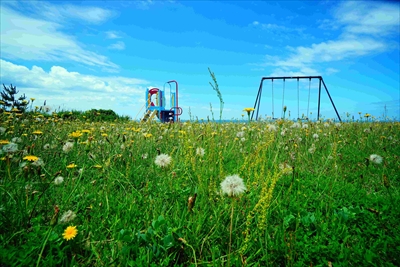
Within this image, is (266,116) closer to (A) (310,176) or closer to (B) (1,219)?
(A) (310,176)

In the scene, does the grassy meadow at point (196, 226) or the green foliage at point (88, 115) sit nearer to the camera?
the grassy meadow at point (196, 226)

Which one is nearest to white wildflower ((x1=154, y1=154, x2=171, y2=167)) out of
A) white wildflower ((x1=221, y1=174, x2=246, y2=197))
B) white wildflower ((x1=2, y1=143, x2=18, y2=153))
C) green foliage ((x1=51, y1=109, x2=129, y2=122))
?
white wildflower ((x1=221, y1=174, x2=246, y2=197))

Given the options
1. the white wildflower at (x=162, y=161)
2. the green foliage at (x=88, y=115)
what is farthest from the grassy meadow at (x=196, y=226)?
the green foliage at (x=88, y=115)

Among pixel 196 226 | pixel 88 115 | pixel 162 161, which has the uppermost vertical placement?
pixel 88 115

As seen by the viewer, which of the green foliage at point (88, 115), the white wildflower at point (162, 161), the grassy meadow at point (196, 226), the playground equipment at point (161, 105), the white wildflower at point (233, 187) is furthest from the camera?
the playground equipment at point (161, 105)

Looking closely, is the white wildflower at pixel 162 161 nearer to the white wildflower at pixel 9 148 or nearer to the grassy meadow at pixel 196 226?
the grassy meadow at pixel 196 226

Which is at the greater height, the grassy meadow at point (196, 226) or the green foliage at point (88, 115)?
the green foliage at point (88, 115)

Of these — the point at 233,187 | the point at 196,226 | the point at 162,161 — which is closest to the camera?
the point at 233,187

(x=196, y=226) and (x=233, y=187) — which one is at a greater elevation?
(x=233, y=187)

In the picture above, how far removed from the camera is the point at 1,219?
181 centimetres

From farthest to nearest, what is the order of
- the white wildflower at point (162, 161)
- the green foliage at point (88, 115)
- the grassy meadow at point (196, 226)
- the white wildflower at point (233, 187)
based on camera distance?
the green foliage at point (88, 115), the white wildflower at point (162, 161), the grassy meadow at point (196, 226), the white wildflower at point (233, 187)

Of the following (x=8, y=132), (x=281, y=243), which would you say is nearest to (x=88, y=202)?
(x=281, y=243)

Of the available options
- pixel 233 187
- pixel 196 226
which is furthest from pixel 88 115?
pixel 233 187

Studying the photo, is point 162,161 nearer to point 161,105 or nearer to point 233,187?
point 233,187
